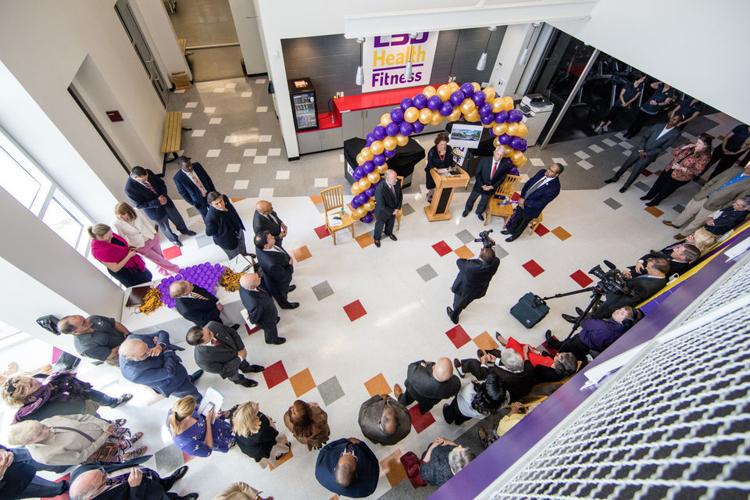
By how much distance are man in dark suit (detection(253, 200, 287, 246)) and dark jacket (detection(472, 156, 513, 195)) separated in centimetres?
336

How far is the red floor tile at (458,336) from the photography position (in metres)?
4.27

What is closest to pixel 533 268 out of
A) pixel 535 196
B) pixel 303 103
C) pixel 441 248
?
pixel 535 196

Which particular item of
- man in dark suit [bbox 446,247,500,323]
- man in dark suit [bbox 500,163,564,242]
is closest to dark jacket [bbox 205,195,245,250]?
man in dark suit [bbox 446,247,500,323]

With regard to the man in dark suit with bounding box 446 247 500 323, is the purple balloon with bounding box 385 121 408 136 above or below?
above

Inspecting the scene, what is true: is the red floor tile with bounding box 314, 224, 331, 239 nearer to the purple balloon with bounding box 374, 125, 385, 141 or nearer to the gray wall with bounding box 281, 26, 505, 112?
the purple balloon with bounding box 374, 125, 385, 141

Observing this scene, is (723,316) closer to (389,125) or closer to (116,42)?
(389,125)

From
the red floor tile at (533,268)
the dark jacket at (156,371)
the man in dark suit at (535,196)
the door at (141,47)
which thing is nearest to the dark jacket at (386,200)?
the man in dark suit at (535,196)

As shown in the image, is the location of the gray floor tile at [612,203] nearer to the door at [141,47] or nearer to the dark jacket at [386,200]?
the dark jacket at [386,200]

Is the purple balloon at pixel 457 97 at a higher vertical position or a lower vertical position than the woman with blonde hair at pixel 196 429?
higher

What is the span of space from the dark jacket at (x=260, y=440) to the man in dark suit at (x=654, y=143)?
7.59 metres

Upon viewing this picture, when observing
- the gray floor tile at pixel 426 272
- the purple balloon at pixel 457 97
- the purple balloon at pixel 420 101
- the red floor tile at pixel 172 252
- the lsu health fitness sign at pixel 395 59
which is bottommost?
the gray floor tile at pixel 426 272

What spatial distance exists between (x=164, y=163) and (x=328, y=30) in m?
4.27

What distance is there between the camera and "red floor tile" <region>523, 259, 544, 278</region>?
5094mm

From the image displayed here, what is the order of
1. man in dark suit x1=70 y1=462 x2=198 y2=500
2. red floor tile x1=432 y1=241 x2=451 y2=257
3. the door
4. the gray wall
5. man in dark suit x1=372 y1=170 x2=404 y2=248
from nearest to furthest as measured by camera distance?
1. man in dark suit x1=70 y1=462 x2=198 y2=500
2. man in dark suit x1=372 y1=170 x2=404 y2=248
3. red floor tile x1=432 y1=241 x2=451 y2=257
4. the gray wall
5. the door
